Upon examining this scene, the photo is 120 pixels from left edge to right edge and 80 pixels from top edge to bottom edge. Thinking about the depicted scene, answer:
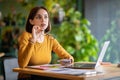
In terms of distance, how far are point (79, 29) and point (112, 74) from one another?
140 inches

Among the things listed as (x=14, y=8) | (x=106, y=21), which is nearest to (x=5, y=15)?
(x=14, y=8)

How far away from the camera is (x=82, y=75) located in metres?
2.32

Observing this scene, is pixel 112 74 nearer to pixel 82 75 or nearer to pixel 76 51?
pixel 82 75

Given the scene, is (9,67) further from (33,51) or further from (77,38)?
(77,38)

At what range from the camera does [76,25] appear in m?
6.07

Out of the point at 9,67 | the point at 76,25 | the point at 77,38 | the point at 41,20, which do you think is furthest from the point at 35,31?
the point at 76,25

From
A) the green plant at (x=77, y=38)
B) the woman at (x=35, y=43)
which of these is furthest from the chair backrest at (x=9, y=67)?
the green plant at (x=77, y=38)

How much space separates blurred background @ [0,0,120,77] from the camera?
5895mm

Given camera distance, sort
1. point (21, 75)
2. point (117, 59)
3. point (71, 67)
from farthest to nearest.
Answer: point (117, 59), point (21, 75), point (71, 67)

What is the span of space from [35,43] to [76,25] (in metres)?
3.04

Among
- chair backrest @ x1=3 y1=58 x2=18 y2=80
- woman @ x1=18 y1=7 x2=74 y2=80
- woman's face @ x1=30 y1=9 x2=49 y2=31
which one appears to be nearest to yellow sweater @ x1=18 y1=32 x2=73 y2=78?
woman @ x1=18 y1=7 x2=74 y2=80

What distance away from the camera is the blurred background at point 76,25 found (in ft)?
19.3

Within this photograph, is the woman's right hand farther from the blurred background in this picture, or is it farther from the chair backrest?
the blurred background

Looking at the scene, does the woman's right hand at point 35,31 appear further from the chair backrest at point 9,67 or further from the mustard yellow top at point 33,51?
A: the chair backrest at point 9,67
